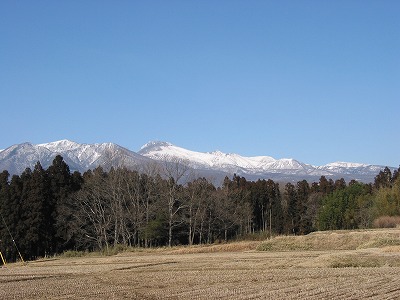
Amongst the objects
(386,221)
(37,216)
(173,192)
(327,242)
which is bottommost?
(327,242)

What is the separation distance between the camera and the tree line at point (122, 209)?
60344 millimetres

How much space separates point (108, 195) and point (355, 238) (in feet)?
96.8

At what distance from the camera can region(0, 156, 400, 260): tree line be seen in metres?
60.3

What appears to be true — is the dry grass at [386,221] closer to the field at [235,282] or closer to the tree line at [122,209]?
the tree line at [122,209]

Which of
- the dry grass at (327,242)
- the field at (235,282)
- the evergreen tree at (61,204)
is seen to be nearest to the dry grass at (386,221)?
the dry grass at (327,242)

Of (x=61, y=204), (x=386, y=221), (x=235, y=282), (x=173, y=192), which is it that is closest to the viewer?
(x=235, y=282)

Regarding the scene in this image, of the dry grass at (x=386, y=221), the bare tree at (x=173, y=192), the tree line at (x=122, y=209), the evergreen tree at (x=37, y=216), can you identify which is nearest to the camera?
the evergreen tree at (x=37, y=216)

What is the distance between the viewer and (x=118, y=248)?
5325 centimetres

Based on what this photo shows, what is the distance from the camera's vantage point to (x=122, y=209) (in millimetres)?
65000

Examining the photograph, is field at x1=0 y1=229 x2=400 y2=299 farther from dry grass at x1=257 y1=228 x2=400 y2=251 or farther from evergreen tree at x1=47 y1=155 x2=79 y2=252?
evergreen tree at x1=47 y1=155 x2=79 y2=252

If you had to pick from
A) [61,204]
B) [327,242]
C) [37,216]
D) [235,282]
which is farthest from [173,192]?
[235,282]

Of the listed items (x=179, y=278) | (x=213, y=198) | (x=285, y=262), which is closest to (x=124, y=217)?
(x=213, y=198)

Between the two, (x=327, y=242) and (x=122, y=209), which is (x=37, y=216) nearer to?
(x=122, y=209)

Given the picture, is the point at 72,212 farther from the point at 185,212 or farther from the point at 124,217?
the point at 185,212
